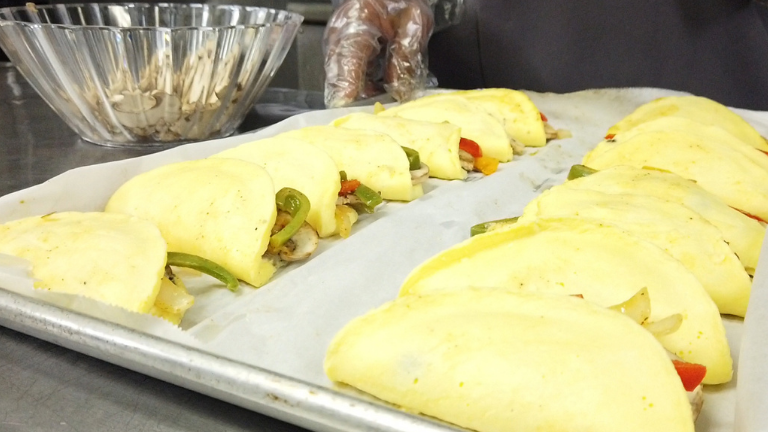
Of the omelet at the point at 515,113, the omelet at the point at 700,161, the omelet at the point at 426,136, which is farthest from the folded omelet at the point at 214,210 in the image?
the omelet at the point at 515,113

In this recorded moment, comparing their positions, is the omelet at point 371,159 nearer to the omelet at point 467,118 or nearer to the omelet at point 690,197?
the omelet at point 467,118

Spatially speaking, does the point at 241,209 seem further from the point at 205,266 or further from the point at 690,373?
the point at 690,373

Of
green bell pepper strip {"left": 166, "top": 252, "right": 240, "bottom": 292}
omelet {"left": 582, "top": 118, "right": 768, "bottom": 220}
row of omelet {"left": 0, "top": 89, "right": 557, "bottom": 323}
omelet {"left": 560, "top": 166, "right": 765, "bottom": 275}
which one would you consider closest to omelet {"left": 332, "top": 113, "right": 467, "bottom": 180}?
row of omelet {"left": 0, "top": 89, "right": 557, "bottom": 323}

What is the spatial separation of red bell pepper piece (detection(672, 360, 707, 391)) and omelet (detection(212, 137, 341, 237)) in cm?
A: 112

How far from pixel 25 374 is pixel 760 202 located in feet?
7.10

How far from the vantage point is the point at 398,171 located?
2.31 m

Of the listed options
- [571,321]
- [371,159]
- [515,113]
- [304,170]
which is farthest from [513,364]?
[515,113]

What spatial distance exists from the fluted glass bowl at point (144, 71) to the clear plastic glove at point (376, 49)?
63 cm

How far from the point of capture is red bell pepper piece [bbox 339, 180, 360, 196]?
220 cm

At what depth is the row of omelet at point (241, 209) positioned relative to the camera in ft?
4.70

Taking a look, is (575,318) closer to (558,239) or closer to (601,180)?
(558,239)

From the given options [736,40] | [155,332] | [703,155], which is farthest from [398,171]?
[736,40]

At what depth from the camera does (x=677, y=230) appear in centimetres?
161

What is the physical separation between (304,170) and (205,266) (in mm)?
528
